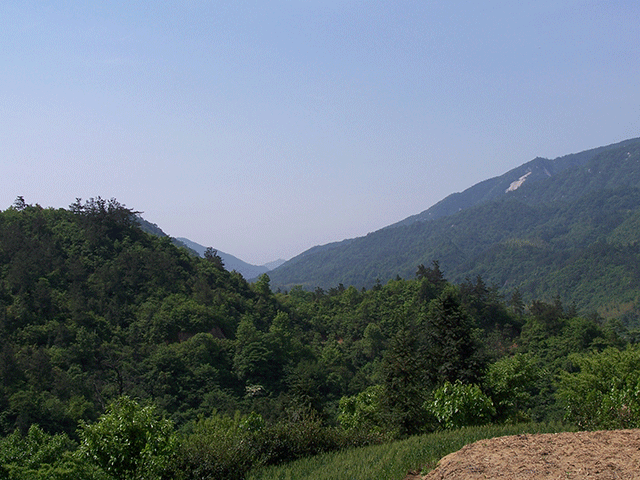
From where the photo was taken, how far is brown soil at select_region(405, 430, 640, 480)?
8031 millimetres

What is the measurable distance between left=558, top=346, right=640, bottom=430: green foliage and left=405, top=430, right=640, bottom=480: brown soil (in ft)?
10.4

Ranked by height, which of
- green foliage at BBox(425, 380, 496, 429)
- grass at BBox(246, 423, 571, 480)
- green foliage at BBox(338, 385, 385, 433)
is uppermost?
grass at BBox(246, 423, 571, 480)

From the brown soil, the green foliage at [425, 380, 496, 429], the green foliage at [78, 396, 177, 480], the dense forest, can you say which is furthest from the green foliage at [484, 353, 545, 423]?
the green foliage at [78, 396, 177, 480]

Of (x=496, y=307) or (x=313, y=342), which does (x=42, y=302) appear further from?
(x=496, y=307)

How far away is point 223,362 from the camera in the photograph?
4684 centimetres

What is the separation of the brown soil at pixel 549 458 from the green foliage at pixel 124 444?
236 inches

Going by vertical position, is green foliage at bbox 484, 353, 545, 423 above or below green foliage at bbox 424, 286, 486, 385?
below

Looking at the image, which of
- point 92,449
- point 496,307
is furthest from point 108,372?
point 496,307

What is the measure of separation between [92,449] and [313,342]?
49.6m

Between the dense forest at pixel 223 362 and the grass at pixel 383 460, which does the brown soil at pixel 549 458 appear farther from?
the dense forest at pixel 223 362

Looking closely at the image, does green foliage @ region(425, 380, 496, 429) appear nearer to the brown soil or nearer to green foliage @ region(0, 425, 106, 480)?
the brown soil

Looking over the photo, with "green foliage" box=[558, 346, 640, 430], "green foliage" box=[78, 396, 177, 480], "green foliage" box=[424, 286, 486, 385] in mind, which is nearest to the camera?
"green foliage" box=[78, 396, 177, 480]

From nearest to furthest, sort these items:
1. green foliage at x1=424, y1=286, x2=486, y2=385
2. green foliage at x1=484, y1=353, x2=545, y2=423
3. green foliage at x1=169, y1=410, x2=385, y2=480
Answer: green foliage at x1=169, y1=410, x2=385, y2=480
green foliage at x1=484, y1=353, x2=545, y2=423
green foliage at x1=424, y1=286, x2=486, y2=385

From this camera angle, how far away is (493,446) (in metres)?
9.70
